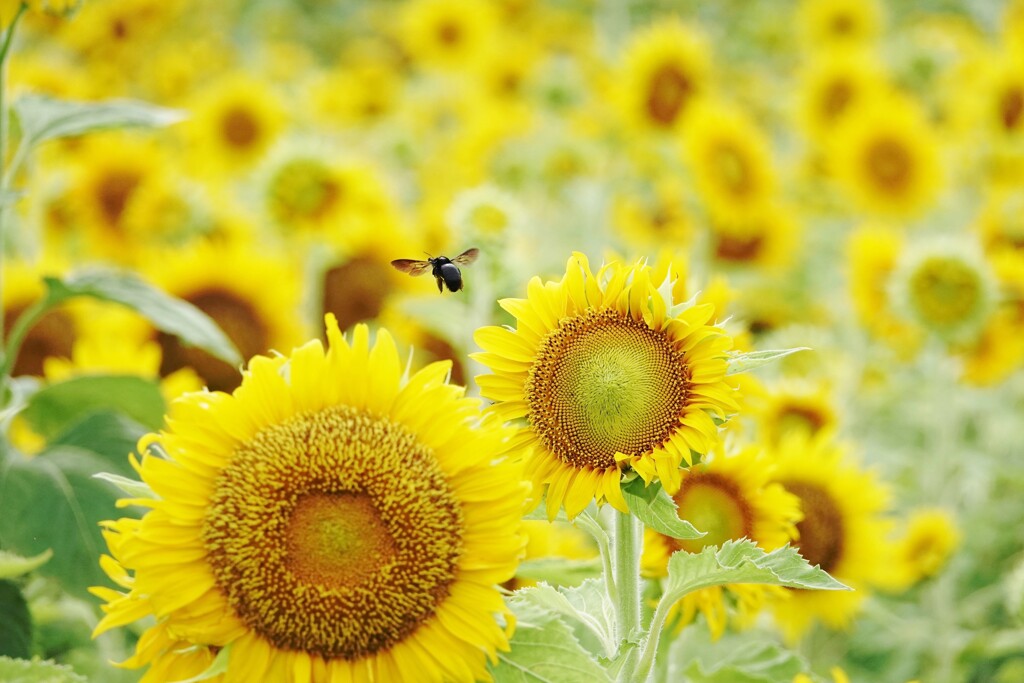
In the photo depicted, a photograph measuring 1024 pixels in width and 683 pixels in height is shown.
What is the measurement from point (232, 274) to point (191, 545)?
1.80m

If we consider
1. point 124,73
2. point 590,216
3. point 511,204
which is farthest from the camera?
point 124,73

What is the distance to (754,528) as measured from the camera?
1.43m

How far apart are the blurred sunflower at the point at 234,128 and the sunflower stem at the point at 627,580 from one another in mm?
3296

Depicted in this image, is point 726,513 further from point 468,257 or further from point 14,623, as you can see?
point 14,623

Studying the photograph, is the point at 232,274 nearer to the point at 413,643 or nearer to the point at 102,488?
the point at 102,488

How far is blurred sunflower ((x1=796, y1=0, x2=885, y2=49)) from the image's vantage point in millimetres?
5707

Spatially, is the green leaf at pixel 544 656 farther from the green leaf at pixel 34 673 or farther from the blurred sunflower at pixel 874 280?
the blurred sunflower at pixel 874 280

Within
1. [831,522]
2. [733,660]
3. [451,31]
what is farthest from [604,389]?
[451,31]

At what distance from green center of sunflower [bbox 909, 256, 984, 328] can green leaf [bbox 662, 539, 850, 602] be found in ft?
6.93

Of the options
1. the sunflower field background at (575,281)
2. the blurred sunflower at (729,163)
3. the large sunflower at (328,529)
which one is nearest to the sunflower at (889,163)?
the sunflower field background at (575,281)

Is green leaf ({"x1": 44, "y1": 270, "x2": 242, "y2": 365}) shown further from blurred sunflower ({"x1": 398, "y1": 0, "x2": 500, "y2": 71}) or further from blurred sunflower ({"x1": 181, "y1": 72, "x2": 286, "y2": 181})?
blurred sunflower ({"x1": 398, "y1": 0, "x2": 500, "y2": 71})

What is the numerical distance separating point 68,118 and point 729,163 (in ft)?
8.38

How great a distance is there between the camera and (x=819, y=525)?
6.03 ft

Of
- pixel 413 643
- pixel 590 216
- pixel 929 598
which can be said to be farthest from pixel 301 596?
pixel 590 216
